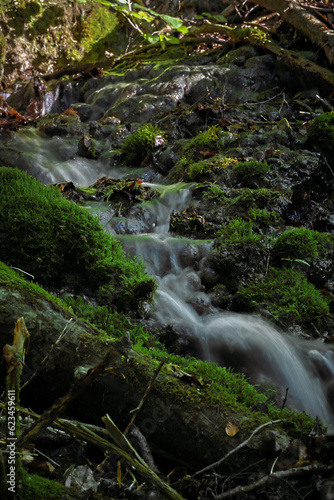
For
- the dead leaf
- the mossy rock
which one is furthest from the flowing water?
the dead leaf

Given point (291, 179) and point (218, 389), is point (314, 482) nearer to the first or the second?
point (218, 389)

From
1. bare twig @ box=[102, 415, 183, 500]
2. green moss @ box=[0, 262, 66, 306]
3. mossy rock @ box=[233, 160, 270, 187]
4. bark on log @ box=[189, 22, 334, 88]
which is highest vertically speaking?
bark on log @ box=[189, 22, 334, 88]

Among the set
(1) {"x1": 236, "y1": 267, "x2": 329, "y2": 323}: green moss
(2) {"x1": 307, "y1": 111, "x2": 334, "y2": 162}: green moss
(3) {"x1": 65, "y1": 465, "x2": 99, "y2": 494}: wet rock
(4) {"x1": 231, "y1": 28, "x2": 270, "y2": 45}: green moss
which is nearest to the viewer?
(3) {"x1": 65, "y1": 465, "x2": 99, "y2": 494}: wet rock

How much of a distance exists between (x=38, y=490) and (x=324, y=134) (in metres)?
7.63

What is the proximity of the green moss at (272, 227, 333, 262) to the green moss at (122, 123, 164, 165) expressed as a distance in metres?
4.66

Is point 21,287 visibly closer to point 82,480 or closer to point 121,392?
point 121,392

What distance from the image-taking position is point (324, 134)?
749 cm

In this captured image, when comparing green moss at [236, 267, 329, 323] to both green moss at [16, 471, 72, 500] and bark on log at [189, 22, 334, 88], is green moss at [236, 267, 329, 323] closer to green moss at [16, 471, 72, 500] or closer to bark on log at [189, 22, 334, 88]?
green moss at [16, 471, 72, 500]

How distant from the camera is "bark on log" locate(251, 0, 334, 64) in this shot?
429 inches

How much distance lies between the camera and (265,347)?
3.85 meters

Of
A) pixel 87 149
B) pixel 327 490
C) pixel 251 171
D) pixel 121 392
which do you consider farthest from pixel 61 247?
pixel 87 149

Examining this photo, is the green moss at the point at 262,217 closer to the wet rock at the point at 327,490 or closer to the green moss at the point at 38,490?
the wet rock at the point at 327,490

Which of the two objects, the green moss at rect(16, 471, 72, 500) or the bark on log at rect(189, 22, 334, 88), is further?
the bark on log at rect(189, 22, 334, 88)

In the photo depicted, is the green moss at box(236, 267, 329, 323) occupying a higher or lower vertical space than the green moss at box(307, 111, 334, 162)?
lower
